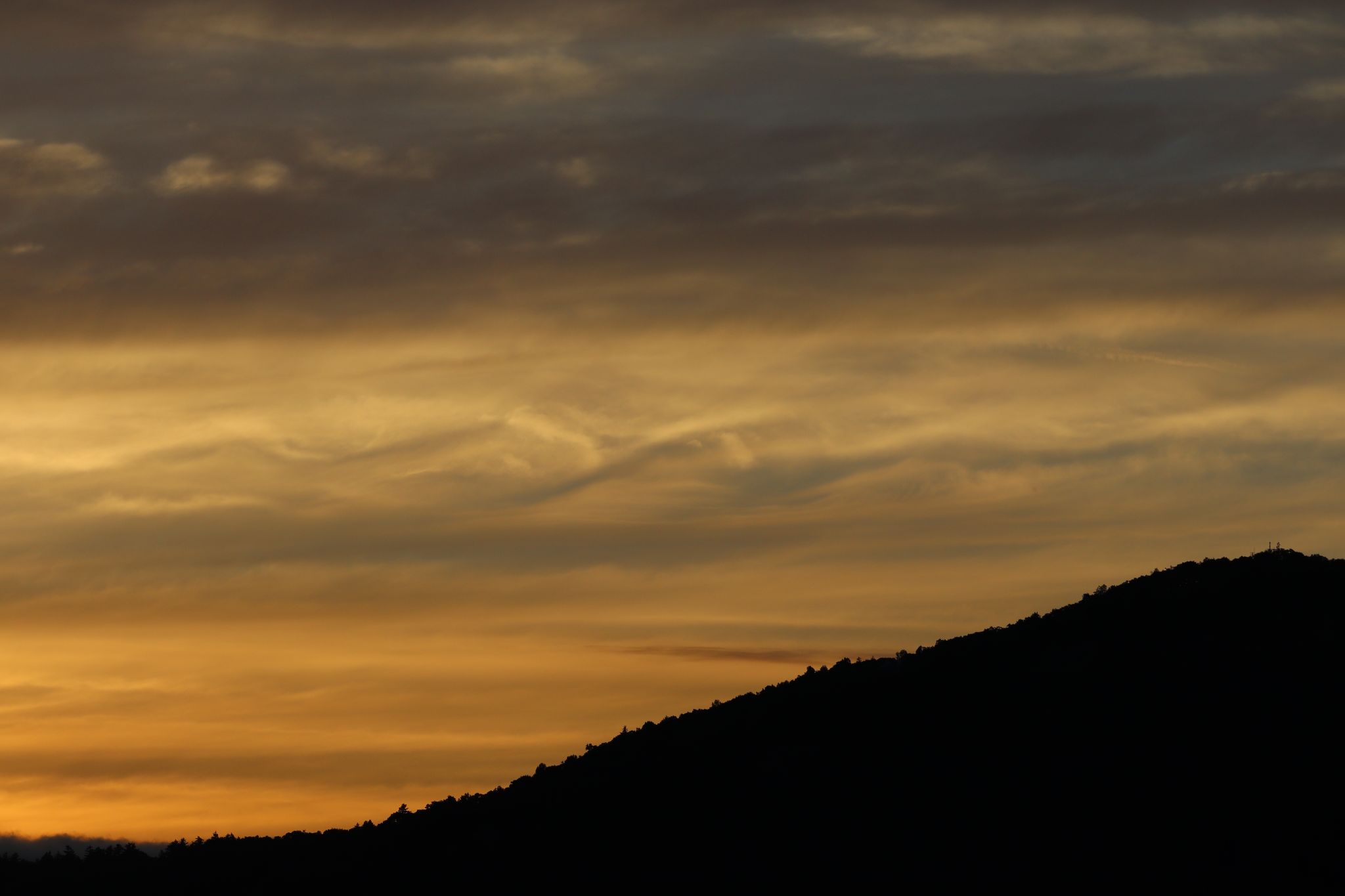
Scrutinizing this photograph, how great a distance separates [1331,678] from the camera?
46.9 m

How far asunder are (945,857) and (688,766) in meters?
11.6

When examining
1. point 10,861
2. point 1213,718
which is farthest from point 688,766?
point 10,861

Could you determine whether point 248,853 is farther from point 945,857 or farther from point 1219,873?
point 1219,873

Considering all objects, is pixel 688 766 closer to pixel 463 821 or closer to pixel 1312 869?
pixel 463 821

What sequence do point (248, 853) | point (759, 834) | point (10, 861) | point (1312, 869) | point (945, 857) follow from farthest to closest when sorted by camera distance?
point (10, 861) → point (248, 853) → point (759, 834) → point (945, 857) → point (1312, 869)

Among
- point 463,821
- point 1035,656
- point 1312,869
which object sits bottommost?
point 1312,869

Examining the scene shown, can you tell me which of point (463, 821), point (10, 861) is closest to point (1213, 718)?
point (463, 821)

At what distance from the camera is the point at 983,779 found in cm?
4544

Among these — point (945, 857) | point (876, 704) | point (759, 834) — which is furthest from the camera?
point (876, 704)

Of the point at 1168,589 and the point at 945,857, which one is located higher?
the point at 1168,589

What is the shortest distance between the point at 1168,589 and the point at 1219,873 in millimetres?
16563

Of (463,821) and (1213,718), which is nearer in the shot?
(1213,718)

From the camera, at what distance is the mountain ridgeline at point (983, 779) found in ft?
137

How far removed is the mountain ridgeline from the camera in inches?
1644
